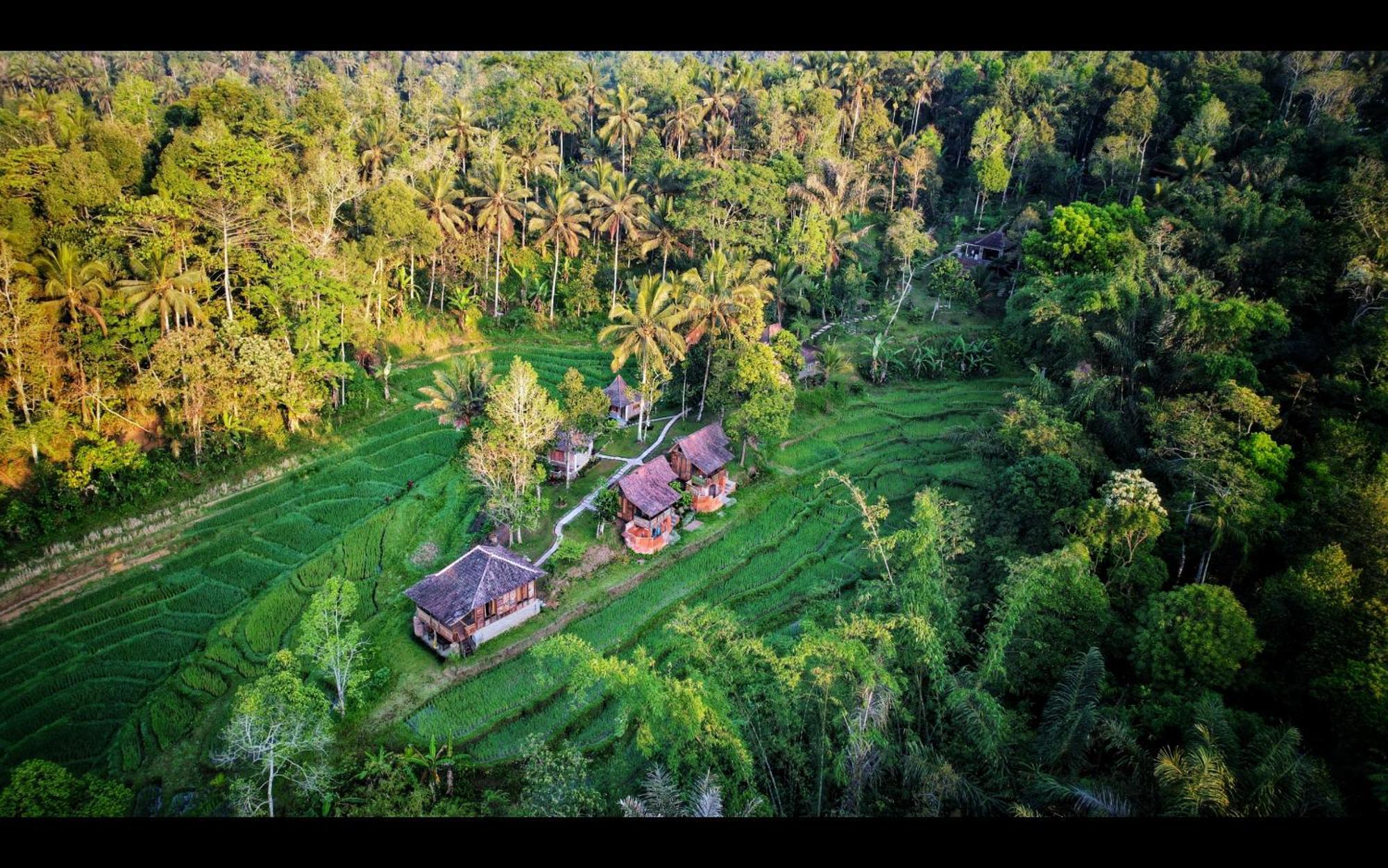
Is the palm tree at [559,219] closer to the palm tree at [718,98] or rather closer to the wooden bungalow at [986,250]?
the palm tree at [718,98]

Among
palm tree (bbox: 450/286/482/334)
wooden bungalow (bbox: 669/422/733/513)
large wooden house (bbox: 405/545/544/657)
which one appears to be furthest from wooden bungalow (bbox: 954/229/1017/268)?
large wooden house (bbox: 405/545/544/657)

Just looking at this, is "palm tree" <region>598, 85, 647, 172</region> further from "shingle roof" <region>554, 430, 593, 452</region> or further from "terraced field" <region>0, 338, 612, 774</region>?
"shingle roof" <region>554, 430, 593, 452</region>

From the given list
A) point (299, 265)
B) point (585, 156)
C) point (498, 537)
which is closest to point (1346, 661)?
point (498, 537)

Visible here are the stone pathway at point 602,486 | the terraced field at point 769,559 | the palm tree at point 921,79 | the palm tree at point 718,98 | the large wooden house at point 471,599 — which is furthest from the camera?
the palm tree at point 921,79

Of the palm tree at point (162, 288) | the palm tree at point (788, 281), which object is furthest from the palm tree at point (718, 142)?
the palm tree at point (162, 288)

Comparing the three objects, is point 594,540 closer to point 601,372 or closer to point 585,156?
point 601,372

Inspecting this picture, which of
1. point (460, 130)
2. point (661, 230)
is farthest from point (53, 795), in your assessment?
point (460, 130)
